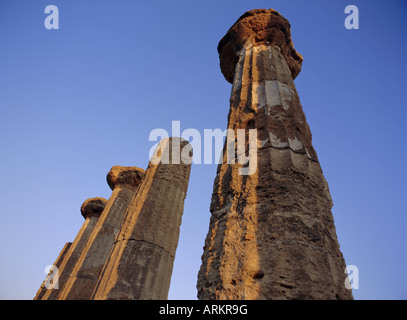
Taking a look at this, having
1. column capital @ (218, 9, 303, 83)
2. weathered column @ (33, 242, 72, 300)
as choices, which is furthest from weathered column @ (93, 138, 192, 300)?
weathered column @ (33, 242, 72, 300)

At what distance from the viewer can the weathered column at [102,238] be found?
290 inches

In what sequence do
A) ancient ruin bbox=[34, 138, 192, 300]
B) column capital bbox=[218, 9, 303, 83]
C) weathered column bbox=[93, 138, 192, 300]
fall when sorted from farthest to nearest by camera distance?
column capital bbox=[218, 9, 303, 83] → ancient ruin bbox=[34, 138, 192, 300] → weathered column bbox=[93, 138, 192, 300]

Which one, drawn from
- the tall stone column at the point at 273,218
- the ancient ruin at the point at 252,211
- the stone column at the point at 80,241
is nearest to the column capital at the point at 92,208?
the stone column at the point at 80,241

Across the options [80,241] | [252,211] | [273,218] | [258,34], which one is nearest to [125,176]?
[80,241]

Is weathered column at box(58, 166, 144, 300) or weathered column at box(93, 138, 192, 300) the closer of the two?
weathered column at box(93, 138, 192, 300)

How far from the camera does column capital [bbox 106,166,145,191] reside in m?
9.92

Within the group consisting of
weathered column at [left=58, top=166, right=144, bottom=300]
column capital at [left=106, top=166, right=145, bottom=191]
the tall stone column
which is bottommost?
the tall stone column

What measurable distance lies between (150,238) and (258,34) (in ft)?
16.2

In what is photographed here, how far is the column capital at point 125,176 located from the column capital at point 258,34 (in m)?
5.46

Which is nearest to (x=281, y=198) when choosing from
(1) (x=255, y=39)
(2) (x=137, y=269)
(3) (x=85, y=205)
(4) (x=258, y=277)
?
(4) (x=258, y=277)

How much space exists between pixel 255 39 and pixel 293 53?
48.2 inches

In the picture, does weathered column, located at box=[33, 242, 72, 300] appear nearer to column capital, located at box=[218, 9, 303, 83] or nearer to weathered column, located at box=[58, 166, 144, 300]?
weathered column, located at box=[58, 166, 144, 300]

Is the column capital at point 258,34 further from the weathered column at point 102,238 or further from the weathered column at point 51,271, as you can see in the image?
the weathered column at point 51,271

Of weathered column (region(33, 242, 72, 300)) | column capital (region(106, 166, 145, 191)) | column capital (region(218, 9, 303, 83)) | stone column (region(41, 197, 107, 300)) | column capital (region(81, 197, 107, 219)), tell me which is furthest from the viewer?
column capital (region(81, 197, 107, 219))
